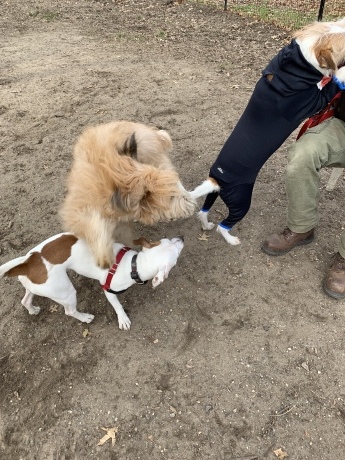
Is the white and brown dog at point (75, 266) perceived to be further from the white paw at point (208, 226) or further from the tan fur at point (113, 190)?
the white paw at point (208, 226)

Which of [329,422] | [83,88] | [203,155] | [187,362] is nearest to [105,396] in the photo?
[187,362]

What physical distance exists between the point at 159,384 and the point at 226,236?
134 cm

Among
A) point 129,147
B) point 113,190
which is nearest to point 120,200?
point 113,190

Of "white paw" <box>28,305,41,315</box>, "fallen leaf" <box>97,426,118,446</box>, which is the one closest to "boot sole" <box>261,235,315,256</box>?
"fallen leaf" <box>97,426,118,446</box>

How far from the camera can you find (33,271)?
8.09 feet

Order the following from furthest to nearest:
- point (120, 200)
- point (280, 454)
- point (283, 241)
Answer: point (283, 241), point (120, 200), point (280, 454)

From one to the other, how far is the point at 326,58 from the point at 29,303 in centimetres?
260

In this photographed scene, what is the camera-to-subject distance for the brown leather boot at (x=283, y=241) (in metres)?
3.19

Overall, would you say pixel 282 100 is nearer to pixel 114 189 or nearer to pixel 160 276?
pixel 114 189

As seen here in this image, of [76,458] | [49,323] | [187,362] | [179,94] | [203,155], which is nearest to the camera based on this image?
[76,458]

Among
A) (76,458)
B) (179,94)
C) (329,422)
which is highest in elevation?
(179,94)

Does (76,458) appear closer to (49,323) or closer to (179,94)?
(49,323)

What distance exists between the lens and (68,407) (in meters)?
2.45

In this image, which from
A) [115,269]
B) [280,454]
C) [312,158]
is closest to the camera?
[280,454]
